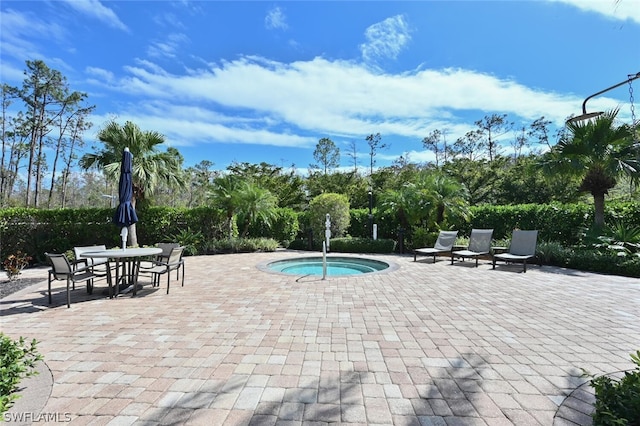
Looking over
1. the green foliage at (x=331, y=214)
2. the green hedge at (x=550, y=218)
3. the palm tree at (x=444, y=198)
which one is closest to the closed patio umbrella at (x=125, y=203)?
the green foliage at (x=331, y=214)

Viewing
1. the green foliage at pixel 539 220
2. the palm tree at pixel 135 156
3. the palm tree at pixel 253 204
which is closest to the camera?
the green foliage at pixel 539 220

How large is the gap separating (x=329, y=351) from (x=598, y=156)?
10122 mm

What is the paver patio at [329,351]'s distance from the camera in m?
2.41

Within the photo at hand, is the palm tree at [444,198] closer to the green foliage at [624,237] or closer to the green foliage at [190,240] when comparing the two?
the green foliage at [624,237]

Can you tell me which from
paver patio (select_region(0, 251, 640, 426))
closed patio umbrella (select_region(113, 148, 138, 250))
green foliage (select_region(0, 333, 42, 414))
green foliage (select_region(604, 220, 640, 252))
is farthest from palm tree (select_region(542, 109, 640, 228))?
green foliage (select_region(0, 333, 42, 414))

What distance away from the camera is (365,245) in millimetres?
13484

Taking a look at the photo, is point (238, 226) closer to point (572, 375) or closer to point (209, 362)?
point (209, 362)

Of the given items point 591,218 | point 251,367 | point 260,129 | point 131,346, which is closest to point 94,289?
point 131,346

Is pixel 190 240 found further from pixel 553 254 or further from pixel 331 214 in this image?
pixel 553 254

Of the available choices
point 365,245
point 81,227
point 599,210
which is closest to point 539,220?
point 599,210

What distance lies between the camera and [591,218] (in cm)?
1007

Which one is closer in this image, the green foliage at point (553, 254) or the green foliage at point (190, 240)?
the green foliage at point (553, 254)

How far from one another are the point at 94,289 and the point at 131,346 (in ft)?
13.0

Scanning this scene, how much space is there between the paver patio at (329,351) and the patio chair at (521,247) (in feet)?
7.06
